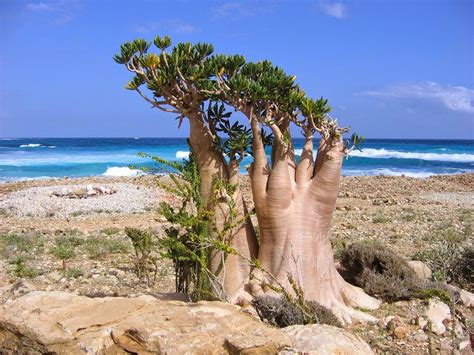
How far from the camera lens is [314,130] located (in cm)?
636

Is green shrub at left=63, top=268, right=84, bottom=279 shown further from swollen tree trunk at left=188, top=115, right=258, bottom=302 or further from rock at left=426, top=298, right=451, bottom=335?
rock at left=426, top=298, right=451, bottom=335

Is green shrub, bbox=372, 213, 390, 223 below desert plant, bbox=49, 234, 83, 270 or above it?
above

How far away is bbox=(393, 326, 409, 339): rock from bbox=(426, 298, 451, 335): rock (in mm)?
345

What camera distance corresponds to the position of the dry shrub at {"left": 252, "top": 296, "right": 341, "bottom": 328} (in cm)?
506

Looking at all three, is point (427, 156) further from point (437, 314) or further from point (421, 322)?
point (421, 322)

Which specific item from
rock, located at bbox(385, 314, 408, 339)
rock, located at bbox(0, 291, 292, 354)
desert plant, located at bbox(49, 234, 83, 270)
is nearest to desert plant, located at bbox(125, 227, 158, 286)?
desert plant, located at bbox(49, 234, 83, 270)

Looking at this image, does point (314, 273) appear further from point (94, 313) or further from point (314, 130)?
point (94, 313)

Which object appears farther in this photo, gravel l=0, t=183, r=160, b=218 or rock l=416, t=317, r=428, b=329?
gravel l=0, t=183, r=160, b=218

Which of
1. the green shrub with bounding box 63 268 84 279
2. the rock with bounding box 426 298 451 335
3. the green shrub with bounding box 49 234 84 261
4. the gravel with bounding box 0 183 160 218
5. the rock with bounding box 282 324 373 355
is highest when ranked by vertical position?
the rock with bounding box 282 324 373 355

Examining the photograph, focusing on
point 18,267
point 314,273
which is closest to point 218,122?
point 314,273

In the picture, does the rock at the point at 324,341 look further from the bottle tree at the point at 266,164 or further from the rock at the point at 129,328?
Answer: the bottle tree at the point at 266,164

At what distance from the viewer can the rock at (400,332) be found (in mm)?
5641

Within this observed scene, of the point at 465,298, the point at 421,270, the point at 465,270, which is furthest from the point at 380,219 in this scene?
the point at 465,298

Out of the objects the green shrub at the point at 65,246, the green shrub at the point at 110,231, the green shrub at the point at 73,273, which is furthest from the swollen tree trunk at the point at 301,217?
the green shrub at the point at 110,231
